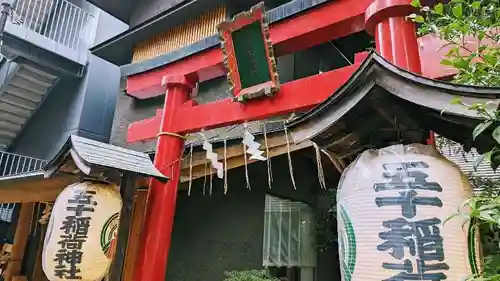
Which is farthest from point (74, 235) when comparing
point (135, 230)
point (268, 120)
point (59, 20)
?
point (59, 20)

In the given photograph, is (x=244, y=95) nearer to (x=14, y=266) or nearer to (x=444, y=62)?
(x=444, y=62)

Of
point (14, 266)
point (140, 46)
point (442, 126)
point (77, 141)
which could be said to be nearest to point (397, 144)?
point (442, 126)

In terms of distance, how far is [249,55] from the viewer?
5566 mm

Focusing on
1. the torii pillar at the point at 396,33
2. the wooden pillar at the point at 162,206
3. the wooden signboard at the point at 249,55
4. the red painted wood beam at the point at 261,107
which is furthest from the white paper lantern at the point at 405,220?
the wooden pillar at the point at 162,206

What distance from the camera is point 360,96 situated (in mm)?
2656

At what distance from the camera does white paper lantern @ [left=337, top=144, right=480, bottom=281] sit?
2.25m

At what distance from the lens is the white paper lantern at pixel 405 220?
2.25 meters

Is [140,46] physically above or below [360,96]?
above

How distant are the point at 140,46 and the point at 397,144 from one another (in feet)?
26.3

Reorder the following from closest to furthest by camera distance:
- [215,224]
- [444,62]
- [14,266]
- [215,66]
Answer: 1. [444,62]
2. [215,66]
3. [215,224]
4. [14,266]

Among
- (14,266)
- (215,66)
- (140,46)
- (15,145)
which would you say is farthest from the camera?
(15,145)

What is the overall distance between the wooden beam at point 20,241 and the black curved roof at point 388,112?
8.38 metres

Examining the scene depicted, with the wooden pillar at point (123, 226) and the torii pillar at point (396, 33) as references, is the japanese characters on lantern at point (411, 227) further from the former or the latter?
the wooden pillar at point (123, 226)

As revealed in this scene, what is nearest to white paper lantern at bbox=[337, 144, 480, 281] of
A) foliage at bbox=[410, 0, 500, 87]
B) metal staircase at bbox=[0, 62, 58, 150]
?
foliage at bbox=[410, 0, 500, 87]
